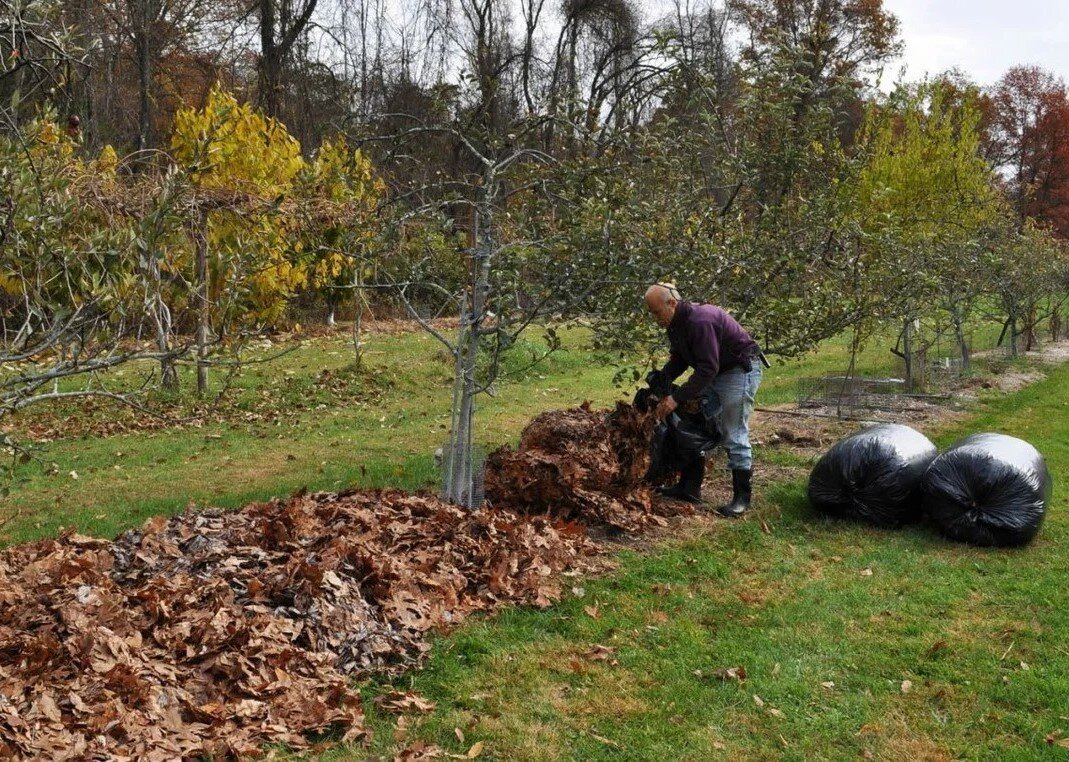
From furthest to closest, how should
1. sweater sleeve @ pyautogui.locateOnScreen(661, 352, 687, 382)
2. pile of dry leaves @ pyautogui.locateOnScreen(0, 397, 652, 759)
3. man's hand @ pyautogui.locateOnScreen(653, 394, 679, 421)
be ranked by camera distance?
sweater sleeve @ pyautogui.locateOnScreen(661, 352, 687, 382) → man's hand @ pyautogui.locateOnScreen(653, 394, 679, 421) → pile of dry leaves @ pyautogui.locateOnScreen(0, 397, 652, 759)

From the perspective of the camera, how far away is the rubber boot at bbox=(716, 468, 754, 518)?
6512 mm

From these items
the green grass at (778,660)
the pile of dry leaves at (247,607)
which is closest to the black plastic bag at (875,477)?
the green grass at (778,660)

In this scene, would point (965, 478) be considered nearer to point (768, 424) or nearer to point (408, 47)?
point (768, 424)

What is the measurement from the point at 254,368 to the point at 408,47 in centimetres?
1445

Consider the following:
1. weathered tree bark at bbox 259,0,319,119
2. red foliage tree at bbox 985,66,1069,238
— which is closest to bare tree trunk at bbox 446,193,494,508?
weathered tree bark at bbox 259,0,319,119

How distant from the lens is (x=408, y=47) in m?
24.7

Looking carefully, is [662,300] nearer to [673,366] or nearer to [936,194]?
[673,366]

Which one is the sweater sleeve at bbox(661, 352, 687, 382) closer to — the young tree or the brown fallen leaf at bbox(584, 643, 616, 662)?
the brown fallen leaf at bbox(584, 643, 616, 662)

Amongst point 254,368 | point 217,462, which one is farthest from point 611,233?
point 254,368

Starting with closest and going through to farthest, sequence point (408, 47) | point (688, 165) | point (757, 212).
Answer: point (688, 165) → point (757, 212) → point (408, 47)

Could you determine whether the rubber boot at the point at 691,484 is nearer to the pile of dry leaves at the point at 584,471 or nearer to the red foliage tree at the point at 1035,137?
the pile of dry leaves at the point at 584,471

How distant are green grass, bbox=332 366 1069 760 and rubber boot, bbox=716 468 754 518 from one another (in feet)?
1.87

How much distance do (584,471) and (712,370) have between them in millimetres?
1108

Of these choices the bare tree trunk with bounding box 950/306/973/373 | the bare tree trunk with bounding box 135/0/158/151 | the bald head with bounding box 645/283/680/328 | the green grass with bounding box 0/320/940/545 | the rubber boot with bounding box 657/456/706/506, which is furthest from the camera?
the bare tree trunk with bounding box 135/0/158/151
